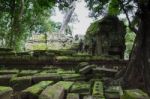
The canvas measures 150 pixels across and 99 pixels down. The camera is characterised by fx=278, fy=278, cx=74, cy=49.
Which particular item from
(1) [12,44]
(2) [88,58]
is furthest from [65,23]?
(2) [88,58]

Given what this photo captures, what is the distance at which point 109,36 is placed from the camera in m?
12.1

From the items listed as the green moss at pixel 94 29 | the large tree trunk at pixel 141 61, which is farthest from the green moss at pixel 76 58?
the green moss at pixel 94 29

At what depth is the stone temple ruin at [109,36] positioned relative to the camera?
11781mm

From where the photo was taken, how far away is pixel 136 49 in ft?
26.9

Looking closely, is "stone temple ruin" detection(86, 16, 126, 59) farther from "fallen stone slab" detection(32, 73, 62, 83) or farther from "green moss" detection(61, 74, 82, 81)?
"fallen stone slab" detection(32, 73, 62, 83)

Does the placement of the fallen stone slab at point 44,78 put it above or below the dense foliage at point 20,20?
below

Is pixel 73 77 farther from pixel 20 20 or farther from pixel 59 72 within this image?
pixel 20 20

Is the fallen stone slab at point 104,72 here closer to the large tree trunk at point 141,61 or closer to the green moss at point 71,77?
the large tree trunk at point 141,61

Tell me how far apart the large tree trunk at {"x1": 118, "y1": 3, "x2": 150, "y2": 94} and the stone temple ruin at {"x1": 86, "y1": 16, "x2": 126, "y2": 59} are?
331cm

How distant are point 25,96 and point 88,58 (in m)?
6.14

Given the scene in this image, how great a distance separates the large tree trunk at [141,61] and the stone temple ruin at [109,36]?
10.9 ft

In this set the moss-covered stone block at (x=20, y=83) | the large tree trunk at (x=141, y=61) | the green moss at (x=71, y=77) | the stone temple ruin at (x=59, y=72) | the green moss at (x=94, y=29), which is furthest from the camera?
the green moss at (x=94, y=29)

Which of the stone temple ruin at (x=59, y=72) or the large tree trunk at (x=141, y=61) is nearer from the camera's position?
the stone temple ruin at (x=59, y=72)

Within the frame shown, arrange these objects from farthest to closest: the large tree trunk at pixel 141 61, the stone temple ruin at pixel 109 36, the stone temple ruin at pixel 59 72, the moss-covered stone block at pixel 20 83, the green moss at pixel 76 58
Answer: the stone temple ruin at pixel 109 36, the green moss at pixel 76 58, the large tree trunk at pixel 141 61, the moss-covered stone block at pixel 20 83, the stone temple ruin at pixel 59 72
